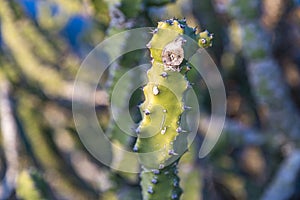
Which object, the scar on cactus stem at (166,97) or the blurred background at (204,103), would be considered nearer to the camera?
the scar on cactus stem at (166,97)

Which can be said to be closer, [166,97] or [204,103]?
[166,97]

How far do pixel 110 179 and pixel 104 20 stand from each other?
49cm

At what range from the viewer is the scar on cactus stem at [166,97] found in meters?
0.79

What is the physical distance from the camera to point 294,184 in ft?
6.46

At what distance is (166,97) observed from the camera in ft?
2.69

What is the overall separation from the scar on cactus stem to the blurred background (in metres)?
0.72

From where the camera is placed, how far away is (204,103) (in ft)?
7.47

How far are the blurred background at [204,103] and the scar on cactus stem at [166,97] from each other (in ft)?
2.36

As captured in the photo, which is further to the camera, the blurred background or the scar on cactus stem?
the blurred background

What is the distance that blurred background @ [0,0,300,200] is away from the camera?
2.00 metres

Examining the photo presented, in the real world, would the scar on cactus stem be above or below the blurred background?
below

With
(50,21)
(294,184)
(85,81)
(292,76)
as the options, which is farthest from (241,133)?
(50,21)

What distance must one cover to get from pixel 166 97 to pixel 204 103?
1472 mm

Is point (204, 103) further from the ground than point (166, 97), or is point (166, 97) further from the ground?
point (204, 103)
